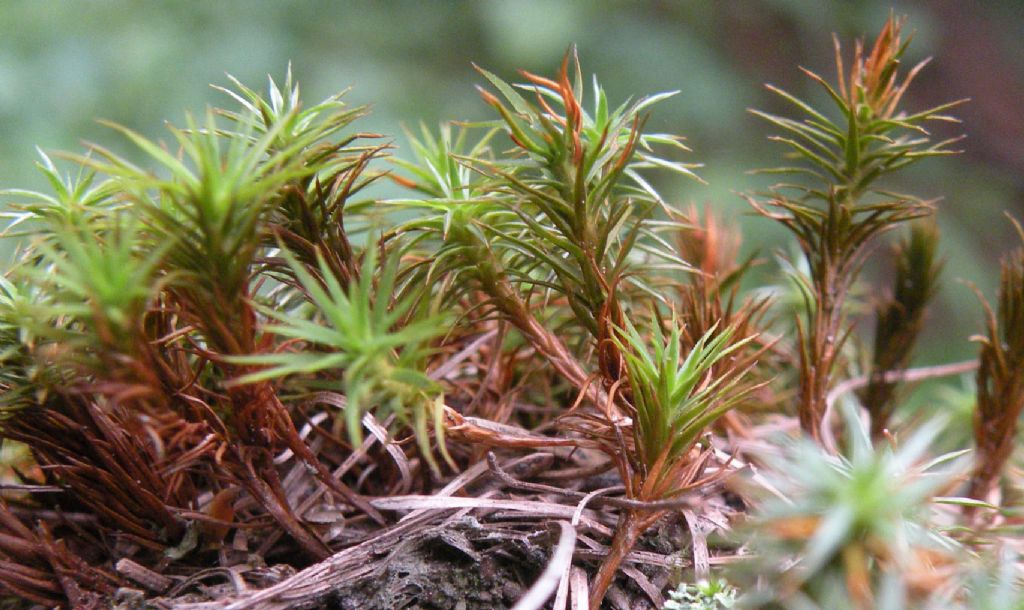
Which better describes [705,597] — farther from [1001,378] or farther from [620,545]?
[1001,378]

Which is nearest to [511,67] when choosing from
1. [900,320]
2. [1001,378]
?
[900,320]

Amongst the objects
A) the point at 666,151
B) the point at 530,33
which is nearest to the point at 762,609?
the point at 530,33

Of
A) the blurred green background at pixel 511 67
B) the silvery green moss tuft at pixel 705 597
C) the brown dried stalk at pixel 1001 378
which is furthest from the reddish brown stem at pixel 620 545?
the blurred green background at pixel 511 67

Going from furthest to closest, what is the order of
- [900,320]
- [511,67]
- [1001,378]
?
[511,67]
[900,320]
[1001,378]

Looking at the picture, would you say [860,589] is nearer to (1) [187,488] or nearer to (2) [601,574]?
(2) [601,574]

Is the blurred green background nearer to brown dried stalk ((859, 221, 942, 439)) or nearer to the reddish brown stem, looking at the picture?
brown dried stalk ((859, 221, 942, 439))

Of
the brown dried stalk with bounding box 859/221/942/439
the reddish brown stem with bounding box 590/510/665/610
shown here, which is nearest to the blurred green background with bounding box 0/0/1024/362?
the brown dried stalk with bounding box 859/221/942/439
